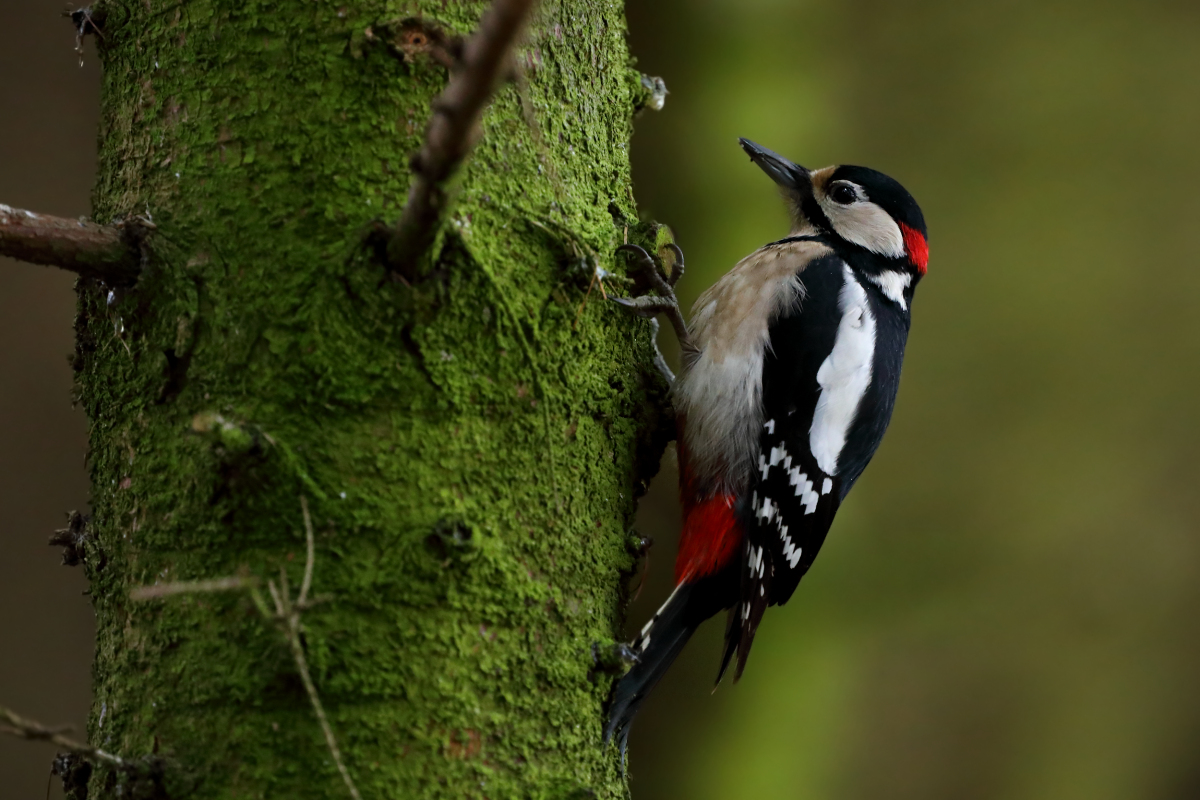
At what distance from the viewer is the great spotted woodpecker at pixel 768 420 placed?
2441 millimetres

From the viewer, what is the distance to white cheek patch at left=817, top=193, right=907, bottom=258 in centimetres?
306

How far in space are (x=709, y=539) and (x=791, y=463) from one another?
0.28 m

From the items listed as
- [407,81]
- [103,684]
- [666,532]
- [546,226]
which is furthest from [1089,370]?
[103,684]

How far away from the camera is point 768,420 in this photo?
255 cm

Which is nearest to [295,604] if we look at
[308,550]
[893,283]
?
[308,550]

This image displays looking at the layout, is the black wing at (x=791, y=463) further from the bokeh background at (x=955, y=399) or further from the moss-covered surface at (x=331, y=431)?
the bokeh background at (x=955, y=399)

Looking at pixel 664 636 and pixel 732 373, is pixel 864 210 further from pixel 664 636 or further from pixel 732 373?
pixel 664 636

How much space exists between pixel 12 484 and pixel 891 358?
291 centimetres

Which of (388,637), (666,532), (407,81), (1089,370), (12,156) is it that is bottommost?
(666,532)

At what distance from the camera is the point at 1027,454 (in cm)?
373

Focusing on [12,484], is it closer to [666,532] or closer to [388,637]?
[666,532]

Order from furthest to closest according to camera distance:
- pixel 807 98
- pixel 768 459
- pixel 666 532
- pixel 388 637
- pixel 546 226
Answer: pixel 807 98, pixel 666 532, pixel 768 459, pixel 546 226, pixel 388 637

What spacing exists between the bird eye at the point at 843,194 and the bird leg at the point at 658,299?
814 mm

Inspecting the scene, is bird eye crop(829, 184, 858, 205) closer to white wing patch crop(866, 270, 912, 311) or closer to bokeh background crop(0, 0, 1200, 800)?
white wing patch crop(866, 270, 912, 311)
